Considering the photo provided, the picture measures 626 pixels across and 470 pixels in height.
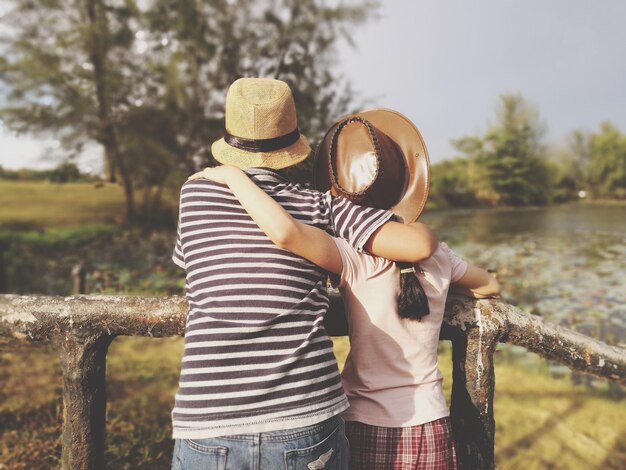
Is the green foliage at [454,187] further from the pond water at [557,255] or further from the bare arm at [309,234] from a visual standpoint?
the bare arm at [309,234]

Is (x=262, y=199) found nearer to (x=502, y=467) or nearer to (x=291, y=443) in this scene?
(x=291, y=443)

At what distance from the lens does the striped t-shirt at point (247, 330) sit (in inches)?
41.1

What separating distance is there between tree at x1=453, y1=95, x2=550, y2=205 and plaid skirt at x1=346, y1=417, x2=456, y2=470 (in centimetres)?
1527

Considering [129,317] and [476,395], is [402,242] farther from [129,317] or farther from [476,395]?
[129,317]

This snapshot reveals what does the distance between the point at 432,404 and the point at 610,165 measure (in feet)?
44.8

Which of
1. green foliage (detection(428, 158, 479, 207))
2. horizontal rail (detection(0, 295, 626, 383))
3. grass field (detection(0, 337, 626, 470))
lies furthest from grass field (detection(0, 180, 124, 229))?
green foliage (detection(428, 158, 479, 207))

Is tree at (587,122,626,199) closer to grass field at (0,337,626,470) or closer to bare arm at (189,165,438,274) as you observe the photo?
grass field at (0,337,626,470)

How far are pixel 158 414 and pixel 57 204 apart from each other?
5218mm

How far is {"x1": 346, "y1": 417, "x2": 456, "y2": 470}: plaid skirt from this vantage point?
127 centimetres

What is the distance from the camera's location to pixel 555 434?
10.7 ft

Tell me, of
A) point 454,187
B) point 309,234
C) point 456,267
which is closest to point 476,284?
point 456,267

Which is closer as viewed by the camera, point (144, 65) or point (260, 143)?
point (260, 143)

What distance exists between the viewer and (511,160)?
15.2 meters

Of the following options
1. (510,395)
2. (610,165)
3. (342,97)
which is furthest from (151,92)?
(610,165)
